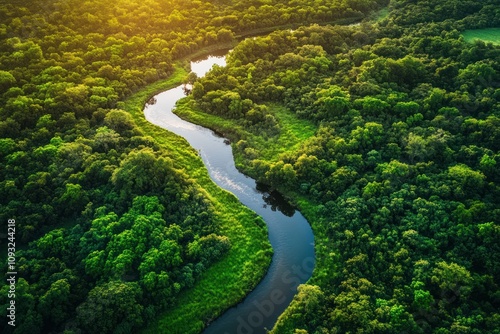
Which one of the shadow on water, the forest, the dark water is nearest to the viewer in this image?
the forest

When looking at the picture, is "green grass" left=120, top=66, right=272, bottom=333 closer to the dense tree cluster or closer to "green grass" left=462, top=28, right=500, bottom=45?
the dense tree cluster

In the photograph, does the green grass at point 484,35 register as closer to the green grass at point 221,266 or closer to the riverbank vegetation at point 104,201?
the riverbank vegetation at point 104,201

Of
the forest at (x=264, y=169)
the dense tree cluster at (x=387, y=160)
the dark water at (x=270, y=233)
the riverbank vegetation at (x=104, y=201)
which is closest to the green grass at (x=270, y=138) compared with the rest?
the forest at (x=264, y=169)

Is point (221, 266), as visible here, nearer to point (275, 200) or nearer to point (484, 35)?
point (275, 200)

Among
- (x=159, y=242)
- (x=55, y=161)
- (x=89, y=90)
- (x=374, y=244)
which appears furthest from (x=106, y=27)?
(x=374, y=244)

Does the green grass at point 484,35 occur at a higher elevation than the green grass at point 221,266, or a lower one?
higher

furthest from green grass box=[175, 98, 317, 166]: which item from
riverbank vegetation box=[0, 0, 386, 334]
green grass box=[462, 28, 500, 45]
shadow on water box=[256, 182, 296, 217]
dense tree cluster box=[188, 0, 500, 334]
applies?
green grass box=[462, 28, 500, 45]

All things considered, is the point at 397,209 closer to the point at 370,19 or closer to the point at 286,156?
the point at 286,156
